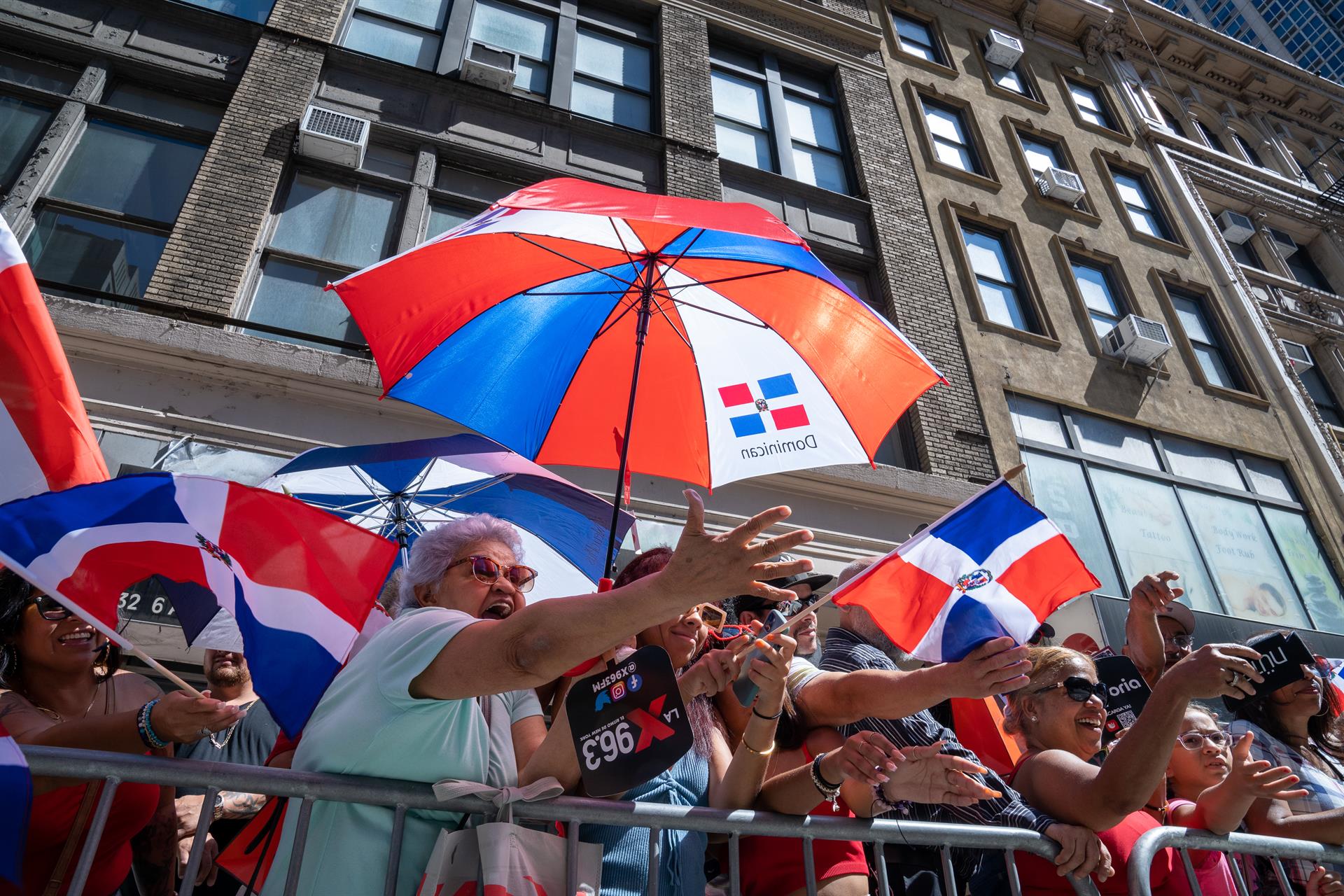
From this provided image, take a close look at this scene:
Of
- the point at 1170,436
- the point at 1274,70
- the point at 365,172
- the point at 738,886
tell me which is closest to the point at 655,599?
the point at 738,886

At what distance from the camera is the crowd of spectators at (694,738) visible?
1.78 metres

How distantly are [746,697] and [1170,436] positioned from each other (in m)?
12.3

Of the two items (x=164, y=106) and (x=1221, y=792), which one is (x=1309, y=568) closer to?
(x=1221, y=792)

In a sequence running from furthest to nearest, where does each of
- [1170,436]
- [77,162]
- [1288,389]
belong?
[1288,389] → [1170,436] → [77,162]

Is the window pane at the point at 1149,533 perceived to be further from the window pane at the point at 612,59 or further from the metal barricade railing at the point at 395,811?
the metal barricade railing at the point at 395,811

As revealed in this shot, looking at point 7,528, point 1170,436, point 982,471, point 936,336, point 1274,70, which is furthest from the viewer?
point 1274,70

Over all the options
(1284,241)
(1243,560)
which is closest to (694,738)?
(1243,560)

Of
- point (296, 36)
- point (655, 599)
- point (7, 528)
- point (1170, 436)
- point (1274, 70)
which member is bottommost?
point (655, 599)

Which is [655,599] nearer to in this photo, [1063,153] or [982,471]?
[982,471]

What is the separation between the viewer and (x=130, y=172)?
827 cm

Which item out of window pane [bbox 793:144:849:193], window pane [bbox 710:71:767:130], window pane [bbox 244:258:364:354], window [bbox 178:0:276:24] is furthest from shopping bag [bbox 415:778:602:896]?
window pane [bbox 710:71:767:130]

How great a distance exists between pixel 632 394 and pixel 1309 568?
12.8 metres

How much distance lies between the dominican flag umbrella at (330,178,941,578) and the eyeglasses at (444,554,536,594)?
1.37 meters

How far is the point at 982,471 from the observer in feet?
32.3
